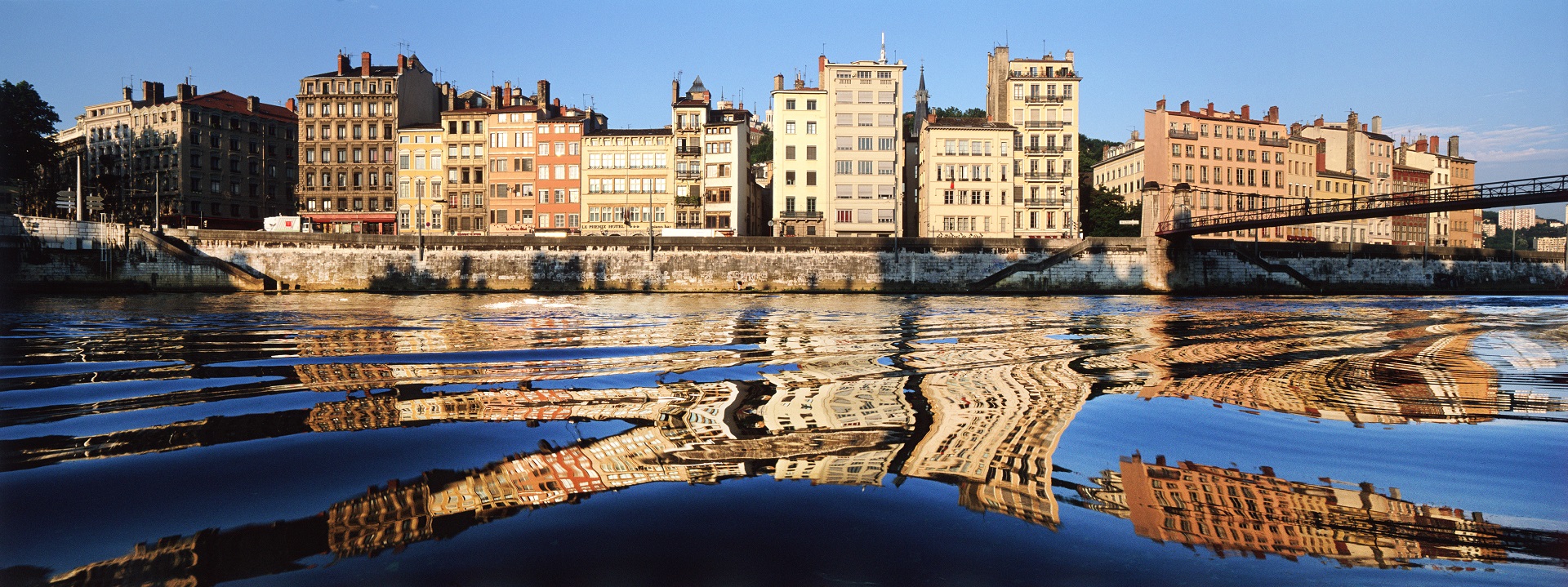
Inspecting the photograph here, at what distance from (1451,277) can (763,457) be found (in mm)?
81407

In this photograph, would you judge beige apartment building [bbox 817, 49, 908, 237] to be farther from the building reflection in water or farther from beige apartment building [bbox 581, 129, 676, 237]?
the building reflection in water

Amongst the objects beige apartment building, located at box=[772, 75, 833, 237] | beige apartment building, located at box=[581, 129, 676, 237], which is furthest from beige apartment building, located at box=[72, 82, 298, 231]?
beige apartment building, located at box=[772, 75, 833, 237]

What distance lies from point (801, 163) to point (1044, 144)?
2169 cm

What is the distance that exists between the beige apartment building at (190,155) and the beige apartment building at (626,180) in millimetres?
39803

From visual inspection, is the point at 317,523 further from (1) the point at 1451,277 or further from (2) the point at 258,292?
(1) the point at 1451,277

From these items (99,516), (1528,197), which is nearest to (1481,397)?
(99,516)

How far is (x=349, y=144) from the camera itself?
283ft

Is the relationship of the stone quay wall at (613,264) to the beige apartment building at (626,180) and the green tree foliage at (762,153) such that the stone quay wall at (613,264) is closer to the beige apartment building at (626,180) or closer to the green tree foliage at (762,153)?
the beige apartment building at (626,180)

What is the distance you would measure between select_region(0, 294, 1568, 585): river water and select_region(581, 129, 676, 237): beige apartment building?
6427 centimetres

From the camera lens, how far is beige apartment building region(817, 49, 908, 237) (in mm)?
77062

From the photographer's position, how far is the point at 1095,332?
21391mm

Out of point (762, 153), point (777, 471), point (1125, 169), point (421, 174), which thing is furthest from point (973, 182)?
point (777, 471)

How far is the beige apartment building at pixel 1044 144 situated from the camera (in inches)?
3068

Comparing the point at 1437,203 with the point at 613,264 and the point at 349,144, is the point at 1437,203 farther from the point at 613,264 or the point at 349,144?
the point at 349,144
